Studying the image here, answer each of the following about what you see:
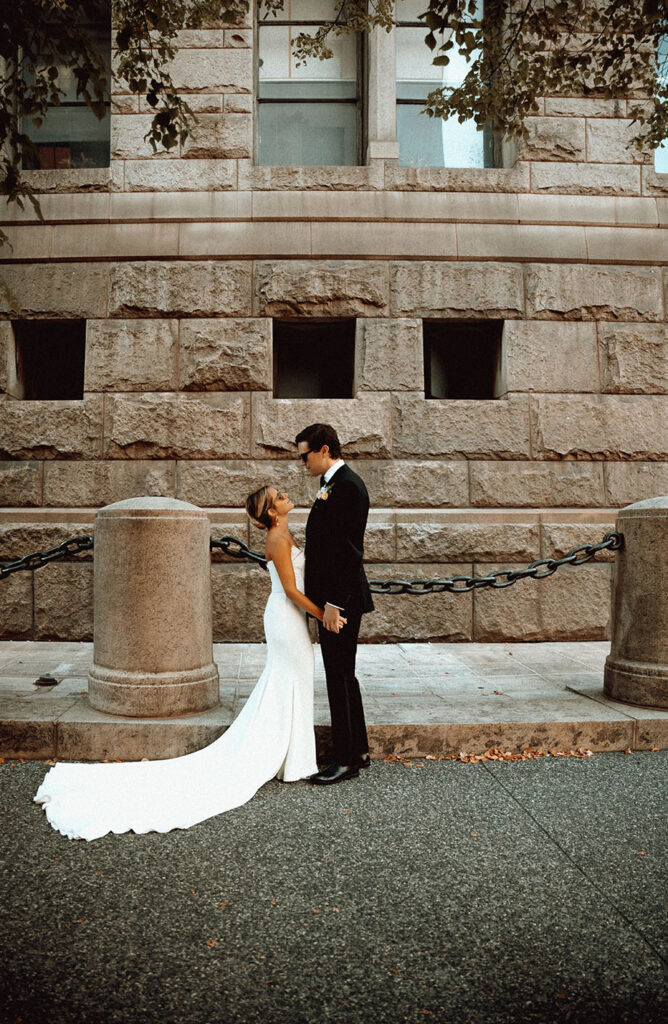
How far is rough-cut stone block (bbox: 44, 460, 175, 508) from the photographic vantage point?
757cm

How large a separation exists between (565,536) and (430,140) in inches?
206

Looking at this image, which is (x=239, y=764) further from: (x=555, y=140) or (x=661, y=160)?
(x=661, y=160)

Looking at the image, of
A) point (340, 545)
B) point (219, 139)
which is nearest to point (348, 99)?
point (219, 139)

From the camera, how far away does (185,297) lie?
304 inches

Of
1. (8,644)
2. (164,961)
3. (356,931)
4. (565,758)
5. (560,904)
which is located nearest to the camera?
(164,961)

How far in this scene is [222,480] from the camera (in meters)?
7.58

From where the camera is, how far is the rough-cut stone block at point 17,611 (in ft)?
24.1

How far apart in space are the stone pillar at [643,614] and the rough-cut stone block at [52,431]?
5.63 metres

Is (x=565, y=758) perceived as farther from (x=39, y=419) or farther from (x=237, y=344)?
(x=39, y=419)

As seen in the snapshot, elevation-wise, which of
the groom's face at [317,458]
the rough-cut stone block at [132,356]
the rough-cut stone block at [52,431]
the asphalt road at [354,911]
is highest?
the rough-cut stone block at [132,356]

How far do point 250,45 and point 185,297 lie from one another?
3.12m

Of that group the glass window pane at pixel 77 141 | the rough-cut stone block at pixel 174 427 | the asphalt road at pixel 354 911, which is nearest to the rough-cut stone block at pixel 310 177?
the glass window pane at pixel 77 141

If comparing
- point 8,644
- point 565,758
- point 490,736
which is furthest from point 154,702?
point 8,644

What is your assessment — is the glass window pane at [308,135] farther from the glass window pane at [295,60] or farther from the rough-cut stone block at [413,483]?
the rough-cut stone block at [413,483]
